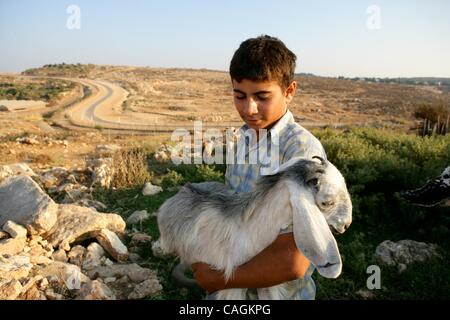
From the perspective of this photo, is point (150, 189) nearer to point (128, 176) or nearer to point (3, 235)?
point (128, 176)

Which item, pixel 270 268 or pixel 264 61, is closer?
pixel 270 268

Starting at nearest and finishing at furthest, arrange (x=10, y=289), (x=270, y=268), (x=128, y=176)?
(x=270, y=268) → (x=10, y=289) → (x=128, y=176)

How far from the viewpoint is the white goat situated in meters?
1.54

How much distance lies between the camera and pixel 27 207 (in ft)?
17.0

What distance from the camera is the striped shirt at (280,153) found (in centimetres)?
192

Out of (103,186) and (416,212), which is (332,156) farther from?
(103,186)

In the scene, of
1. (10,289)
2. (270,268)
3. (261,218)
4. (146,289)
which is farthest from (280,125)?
(10,289)

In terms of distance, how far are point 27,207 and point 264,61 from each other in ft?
13.9

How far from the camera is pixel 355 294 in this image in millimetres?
4582

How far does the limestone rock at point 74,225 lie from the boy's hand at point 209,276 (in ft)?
11.9

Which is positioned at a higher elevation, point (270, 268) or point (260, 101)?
point (260, 101)
